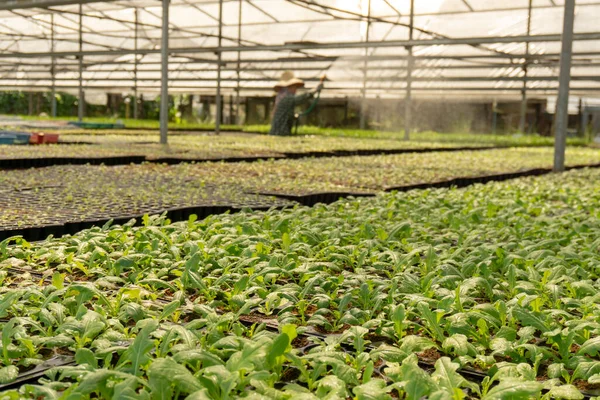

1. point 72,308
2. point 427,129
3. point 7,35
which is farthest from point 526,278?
point 7,35

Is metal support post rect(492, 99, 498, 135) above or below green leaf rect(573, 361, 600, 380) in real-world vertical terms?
above

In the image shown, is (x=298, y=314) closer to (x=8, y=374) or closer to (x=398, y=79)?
(x=8, y=374)

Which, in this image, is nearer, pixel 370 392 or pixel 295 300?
pixel 370 392

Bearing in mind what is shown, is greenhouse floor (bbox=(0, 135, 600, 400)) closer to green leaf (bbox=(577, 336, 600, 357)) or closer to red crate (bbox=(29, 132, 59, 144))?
green leaf (bbox=(577, 336, 600, 357))

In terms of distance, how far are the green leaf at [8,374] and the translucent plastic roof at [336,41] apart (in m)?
10.6

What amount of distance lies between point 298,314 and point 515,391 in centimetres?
87

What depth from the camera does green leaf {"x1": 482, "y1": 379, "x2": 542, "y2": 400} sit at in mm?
1356

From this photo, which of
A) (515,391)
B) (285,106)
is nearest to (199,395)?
(515,391)

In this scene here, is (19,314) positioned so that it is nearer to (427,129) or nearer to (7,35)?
(427,129)

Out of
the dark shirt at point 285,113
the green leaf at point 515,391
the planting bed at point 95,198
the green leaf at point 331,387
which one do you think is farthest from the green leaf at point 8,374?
the dark shirt at point 285,113

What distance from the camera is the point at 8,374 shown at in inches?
59.0

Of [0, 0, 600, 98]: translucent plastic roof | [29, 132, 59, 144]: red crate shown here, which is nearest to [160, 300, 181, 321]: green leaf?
[29, 132, 59, 144]: red crate

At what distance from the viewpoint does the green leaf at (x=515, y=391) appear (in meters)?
1.36

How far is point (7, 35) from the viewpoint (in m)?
23.4
